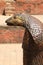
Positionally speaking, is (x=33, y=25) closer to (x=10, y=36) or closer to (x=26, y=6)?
(x=10, y=36)

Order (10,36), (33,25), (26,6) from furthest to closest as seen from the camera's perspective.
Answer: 1. (26,6)
2. (10,36)
3. (33,25)

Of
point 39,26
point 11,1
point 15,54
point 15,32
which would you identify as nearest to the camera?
point 39,26

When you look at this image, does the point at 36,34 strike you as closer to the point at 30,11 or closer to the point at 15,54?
the point at 15,54

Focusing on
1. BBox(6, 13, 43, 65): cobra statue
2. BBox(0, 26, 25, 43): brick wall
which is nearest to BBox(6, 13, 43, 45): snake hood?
BBox(6, 13, 43, 65): cobra statue

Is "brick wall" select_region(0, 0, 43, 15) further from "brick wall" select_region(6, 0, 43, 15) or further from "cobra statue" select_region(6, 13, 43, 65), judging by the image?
"cobra statue" select_region(6, 13, 43, 65)

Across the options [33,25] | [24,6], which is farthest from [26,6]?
[33,25]

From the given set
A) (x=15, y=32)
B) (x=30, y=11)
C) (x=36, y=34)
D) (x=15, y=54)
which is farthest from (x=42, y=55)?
(x=30, y=11)

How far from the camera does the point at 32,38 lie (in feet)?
6.71

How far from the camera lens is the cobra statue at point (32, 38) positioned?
2.00 meters

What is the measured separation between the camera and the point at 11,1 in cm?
991

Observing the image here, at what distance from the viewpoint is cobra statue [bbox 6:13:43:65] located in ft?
6.56

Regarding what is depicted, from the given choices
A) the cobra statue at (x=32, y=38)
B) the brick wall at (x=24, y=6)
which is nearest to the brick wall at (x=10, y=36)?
the brick wall at (x=24, y=6)

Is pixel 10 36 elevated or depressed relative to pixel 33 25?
depressed

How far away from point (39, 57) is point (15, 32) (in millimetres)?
4527
